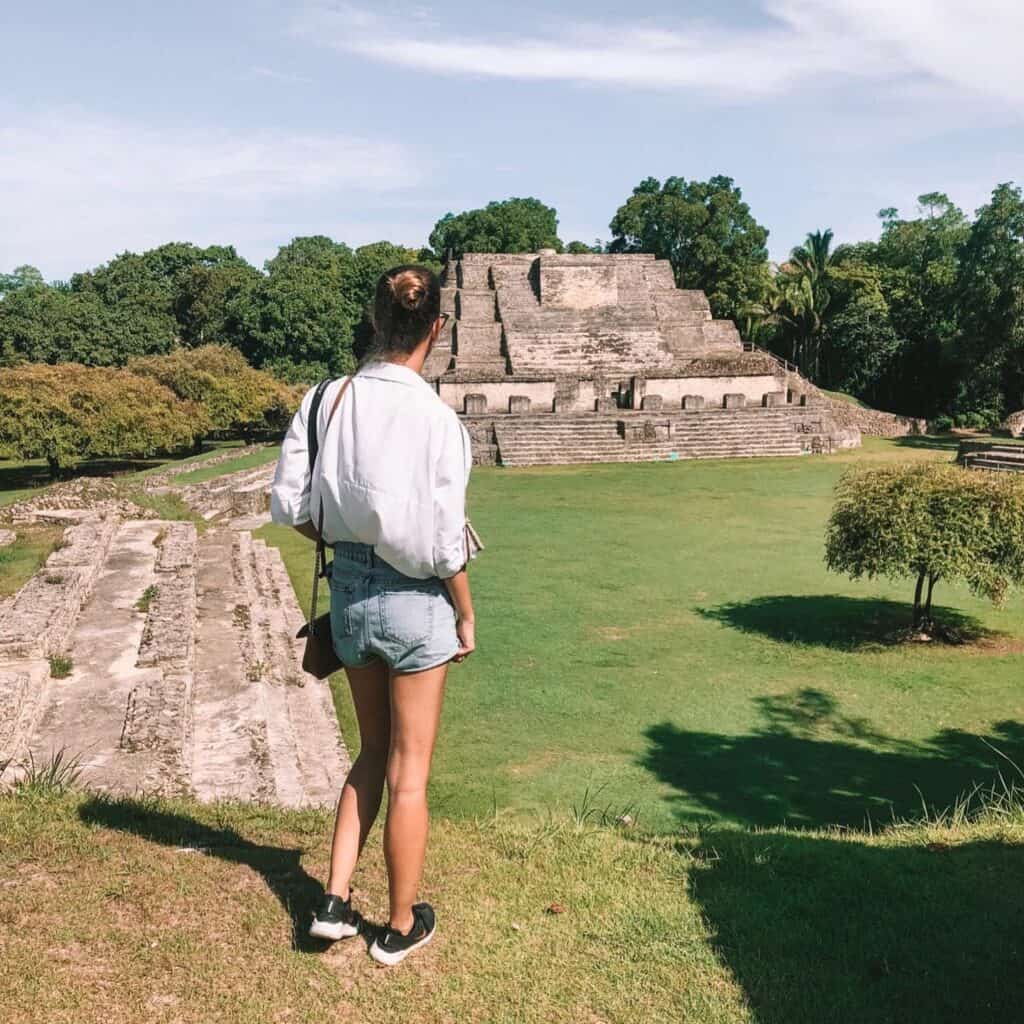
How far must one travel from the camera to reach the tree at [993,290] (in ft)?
75.1

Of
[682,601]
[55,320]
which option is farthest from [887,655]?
[55,320]

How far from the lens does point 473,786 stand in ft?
17.0

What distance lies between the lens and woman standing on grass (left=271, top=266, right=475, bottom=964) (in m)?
2.29

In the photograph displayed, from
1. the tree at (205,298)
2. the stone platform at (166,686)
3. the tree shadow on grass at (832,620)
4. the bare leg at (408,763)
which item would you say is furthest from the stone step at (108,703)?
the tree at (205,298)

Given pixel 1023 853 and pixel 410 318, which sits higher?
pixel 410 318

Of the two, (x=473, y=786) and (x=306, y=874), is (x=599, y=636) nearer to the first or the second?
(x=473, y=786)

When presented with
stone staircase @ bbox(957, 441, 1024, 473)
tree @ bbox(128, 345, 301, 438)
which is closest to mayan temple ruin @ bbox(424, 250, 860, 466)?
stone staircase @ bbox(957, 441, 1024, 473)

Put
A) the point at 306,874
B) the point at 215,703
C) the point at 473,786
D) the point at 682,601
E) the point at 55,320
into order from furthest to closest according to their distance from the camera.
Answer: the point at 55,320 < the point at 682,601 < the point at 215,703 < the point at 473,786 < the point at 306,874

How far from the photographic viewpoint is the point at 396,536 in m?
2.27

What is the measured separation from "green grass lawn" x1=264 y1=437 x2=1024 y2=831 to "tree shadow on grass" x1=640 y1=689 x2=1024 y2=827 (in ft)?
0.05

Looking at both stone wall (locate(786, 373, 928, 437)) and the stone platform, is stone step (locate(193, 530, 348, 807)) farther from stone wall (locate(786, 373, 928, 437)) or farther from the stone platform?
stone wall (locate(786, 373, 928, 437))

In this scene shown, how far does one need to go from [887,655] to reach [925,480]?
1.48m

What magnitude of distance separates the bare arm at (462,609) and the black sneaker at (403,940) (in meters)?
0.71

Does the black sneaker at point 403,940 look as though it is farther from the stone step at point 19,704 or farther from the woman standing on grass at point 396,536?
the stone step at point 19,704
